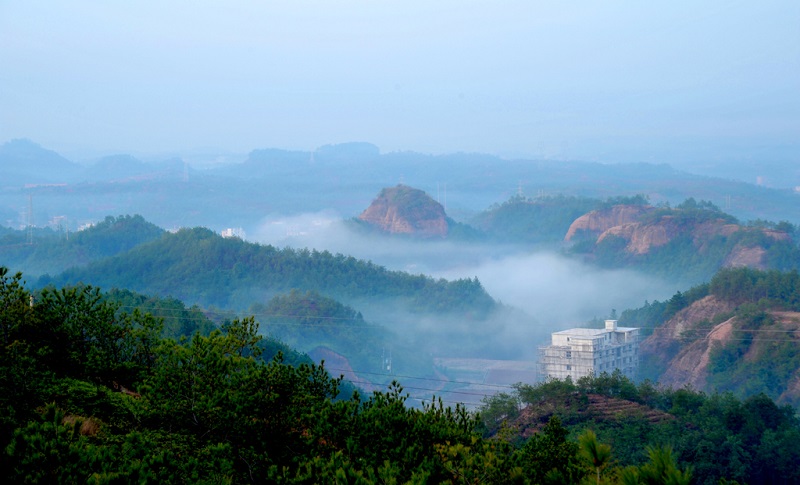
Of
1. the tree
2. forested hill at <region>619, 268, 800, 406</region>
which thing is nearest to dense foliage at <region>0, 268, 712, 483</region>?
the tree

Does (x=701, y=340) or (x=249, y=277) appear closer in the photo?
(x=701, y=340)

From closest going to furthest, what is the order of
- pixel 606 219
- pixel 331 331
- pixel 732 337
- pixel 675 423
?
pixel 675 423 < pixel 732 337 < pixel 331 331 < pixel 606 219

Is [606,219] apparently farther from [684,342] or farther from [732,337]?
[732,337]

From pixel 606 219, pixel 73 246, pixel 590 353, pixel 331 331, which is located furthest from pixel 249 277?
pixel 606 219

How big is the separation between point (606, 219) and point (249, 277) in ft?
193

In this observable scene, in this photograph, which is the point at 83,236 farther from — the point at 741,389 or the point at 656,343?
the point at 741,389

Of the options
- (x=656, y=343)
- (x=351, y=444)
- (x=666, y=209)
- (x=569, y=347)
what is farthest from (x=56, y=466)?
(x=666, y=209)

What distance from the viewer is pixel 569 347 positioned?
49406 mm

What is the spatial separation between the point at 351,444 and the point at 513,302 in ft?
319

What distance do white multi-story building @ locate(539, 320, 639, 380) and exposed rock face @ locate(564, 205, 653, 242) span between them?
68435mm

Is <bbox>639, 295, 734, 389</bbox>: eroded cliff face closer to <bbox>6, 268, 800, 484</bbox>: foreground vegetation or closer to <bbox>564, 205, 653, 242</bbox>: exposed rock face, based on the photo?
<bbox>6, 268, 800, 484</bbox>: foreground vegetation

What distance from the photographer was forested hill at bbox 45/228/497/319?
87.6m

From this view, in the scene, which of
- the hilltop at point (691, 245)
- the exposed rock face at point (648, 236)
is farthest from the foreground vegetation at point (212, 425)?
the exposed rock face at point (648, 236)

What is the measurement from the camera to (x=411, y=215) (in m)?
138
